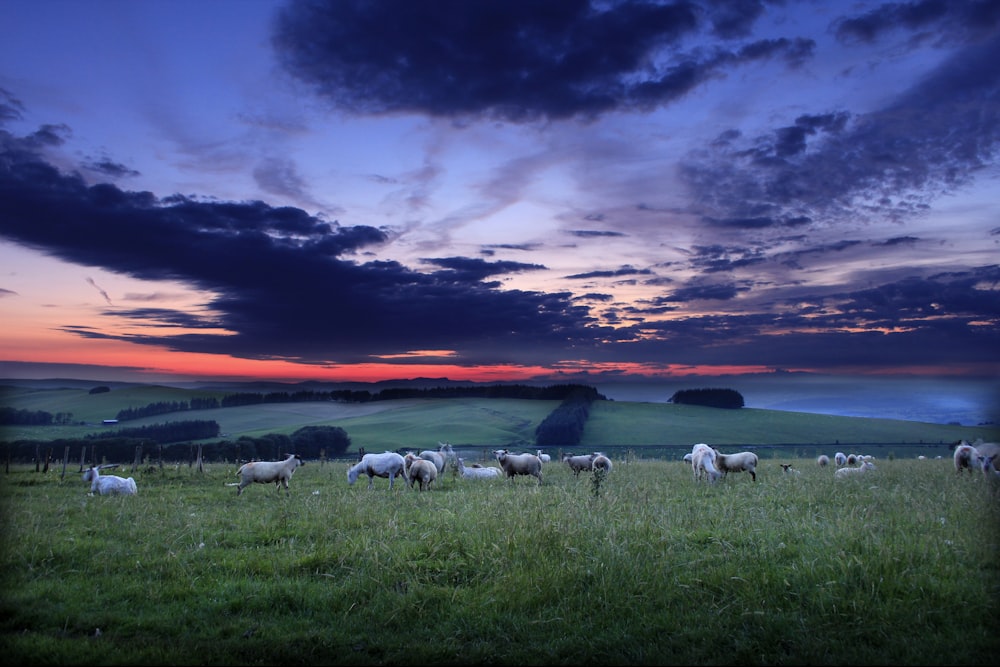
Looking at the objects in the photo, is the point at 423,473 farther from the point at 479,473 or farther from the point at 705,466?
the point at 705,466

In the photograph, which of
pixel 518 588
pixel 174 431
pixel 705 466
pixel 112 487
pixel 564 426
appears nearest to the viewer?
pixel 518 588

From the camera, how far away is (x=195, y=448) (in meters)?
63.2

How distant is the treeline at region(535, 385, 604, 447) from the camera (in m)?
84.2

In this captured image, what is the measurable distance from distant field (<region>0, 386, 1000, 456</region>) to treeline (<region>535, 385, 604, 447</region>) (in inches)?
67.8

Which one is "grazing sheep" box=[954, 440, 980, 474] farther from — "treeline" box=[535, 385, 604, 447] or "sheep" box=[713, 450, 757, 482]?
"treeline" box=[535, 385, 604, 447]

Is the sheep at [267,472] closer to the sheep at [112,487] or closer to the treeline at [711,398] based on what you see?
the sheep at [112,487]

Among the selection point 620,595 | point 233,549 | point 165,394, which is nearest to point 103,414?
point 165,394

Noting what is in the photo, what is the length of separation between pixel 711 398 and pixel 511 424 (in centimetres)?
5315

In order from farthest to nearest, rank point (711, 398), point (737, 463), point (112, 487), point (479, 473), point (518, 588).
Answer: point (711, 398) → point (479, 473) → point (737, 463) → point (112, 487) → point (518, 588)

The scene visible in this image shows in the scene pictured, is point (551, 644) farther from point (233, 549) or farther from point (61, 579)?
point (61, 579)

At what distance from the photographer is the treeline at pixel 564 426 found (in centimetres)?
8425

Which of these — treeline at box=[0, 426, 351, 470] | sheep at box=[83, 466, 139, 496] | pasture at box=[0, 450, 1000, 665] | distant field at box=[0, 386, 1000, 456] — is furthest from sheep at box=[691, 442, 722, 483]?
distant field at box=[0, 386, 1000, 456]

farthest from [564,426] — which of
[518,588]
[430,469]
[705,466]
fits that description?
[518,588]

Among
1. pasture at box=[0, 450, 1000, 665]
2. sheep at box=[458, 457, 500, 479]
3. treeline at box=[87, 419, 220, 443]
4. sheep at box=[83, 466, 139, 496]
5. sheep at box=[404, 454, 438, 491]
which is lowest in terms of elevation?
treeline at box=[87, 419, 220, 443]
